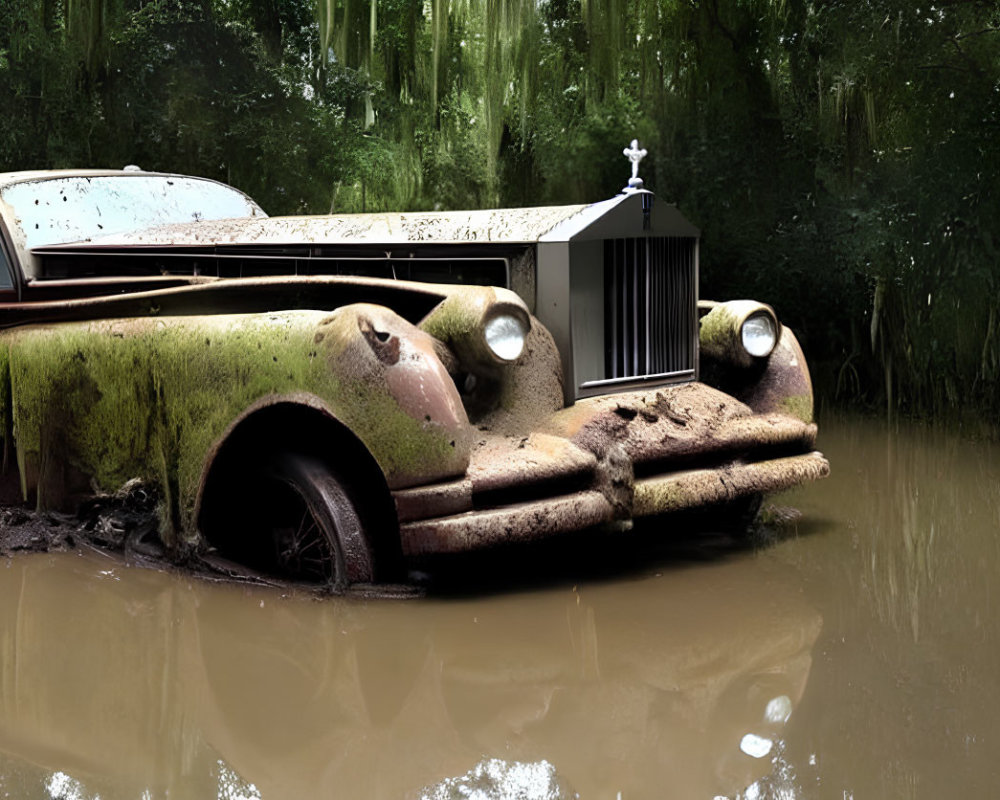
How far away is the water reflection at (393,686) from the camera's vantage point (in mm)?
2971

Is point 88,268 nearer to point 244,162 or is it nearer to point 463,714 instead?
point 463,714

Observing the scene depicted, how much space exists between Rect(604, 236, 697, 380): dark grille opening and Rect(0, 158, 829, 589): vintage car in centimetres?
1

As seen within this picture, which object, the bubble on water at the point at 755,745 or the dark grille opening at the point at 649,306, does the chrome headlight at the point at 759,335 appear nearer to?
the dark grille opening at the point at 649,306

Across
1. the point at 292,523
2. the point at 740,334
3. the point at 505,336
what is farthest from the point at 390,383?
the point at 740,334

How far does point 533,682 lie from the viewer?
11.6 feet

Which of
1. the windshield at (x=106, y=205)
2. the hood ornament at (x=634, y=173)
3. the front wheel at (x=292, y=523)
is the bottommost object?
the front wheel at (x=292, y=523)

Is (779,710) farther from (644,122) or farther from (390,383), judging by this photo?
(644,122)

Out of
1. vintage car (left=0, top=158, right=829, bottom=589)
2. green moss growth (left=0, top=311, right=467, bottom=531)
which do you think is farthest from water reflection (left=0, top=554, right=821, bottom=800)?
green moss growth (left=0, top=311, right=467, bottom=531)

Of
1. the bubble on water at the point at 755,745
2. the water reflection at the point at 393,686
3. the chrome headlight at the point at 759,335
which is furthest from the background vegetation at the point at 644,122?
the bubble on water at the point at 755,745

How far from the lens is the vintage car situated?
13.6 ft

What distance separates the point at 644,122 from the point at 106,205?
6123 mm

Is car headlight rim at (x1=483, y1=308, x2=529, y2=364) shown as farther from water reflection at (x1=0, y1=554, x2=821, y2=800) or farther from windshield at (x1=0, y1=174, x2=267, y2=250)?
windshield at (x1=0, y1=174, x2=267, y2=250)

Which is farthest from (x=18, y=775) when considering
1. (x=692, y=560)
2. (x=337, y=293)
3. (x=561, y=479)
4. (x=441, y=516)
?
(x=692, y=560)

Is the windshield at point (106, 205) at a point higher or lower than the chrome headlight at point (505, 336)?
higher
